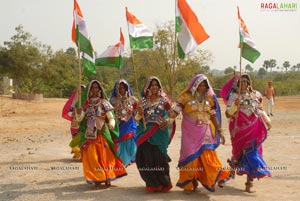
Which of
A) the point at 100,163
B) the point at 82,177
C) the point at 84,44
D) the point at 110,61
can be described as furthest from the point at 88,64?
the point at 82,177

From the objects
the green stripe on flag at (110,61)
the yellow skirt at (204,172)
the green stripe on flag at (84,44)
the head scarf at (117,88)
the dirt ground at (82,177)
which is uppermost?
the green stripe on flag at (84,44)

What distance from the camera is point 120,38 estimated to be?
8367mm

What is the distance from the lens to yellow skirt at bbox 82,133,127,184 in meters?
6.93

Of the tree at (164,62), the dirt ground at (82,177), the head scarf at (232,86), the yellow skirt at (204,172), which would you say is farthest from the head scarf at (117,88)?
the tree at (164,62)

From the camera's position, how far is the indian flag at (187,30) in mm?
6770

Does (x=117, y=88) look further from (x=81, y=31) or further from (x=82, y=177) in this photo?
(x=82, y=177)

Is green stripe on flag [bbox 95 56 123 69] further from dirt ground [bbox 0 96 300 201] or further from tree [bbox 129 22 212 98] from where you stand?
tree [bbox 129 22 212 98]

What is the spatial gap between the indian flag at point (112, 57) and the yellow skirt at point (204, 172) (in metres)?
2.71

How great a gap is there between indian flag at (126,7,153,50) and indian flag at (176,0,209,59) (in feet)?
2.21

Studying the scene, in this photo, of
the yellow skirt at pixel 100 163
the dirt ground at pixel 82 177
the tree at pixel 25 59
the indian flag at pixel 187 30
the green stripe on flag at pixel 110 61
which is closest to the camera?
the dirt ground at pixel 82 177

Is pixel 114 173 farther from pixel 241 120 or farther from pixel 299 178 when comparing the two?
pixel 299 178

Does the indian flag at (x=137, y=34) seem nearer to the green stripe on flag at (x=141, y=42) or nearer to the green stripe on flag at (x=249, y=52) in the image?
the green stripe on flag at (x=141, y=42)

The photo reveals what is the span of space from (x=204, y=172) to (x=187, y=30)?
7.79 feet

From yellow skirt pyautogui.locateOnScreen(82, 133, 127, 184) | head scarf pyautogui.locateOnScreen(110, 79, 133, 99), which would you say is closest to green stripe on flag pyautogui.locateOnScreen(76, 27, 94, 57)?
head scarf pyautogui.locateOnScreen(110, 79, 133, 99)
